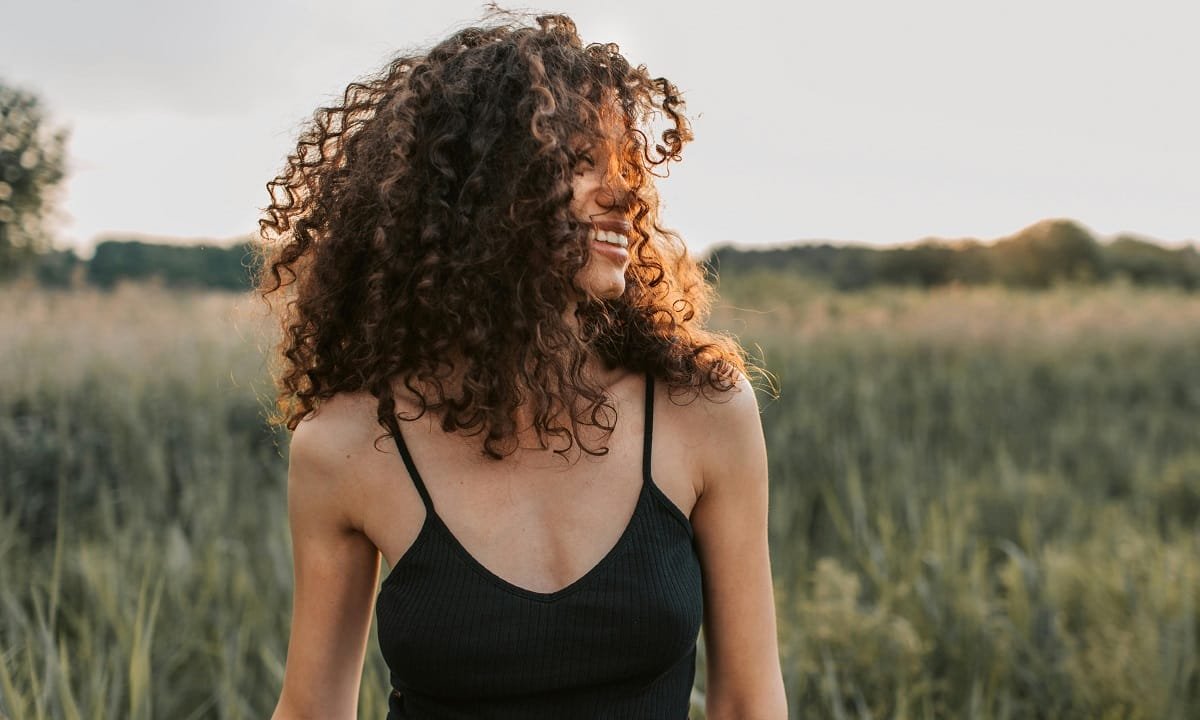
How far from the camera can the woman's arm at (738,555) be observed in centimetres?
135

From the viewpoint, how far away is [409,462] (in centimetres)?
133

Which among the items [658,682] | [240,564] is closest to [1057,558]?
[658,682]

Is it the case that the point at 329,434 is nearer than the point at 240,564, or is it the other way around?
the point at 329,434

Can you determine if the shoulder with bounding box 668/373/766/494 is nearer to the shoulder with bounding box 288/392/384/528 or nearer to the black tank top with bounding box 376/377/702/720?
the black tank top with bounding box 376/377/702/720

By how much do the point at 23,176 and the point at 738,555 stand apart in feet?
27.9

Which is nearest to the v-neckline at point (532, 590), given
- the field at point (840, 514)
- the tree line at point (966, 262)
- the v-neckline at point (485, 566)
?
the v-neckline at point (485, 566)

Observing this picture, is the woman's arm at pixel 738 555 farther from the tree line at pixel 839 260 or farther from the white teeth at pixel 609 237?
the tree line at pixel 839 260

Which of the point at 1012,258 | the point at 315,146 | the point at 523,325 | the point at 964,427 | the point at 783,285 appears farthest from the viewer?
the point at 1012,258

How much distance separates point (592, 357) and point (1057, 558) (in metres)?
2.36

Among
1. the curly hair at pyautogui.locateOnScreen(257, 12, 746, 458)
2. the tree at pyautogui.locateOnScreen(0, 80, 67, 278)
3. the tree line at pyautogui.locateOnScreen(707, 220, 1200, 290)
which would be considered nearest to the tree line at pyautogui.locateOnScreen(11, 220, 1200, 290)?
the tree line at pyautogui.locateOnScreen(707, 220, 1200, 290)

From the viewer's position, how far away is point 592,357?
1429 millimetres

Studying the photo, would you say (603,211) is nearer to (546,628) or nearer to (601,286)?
(601,286)

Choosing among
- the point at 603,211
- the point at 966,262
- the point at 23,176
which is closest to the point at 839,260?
the point at 966,262

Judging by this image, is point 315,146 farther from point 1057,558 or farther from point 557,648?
point 1057,558
